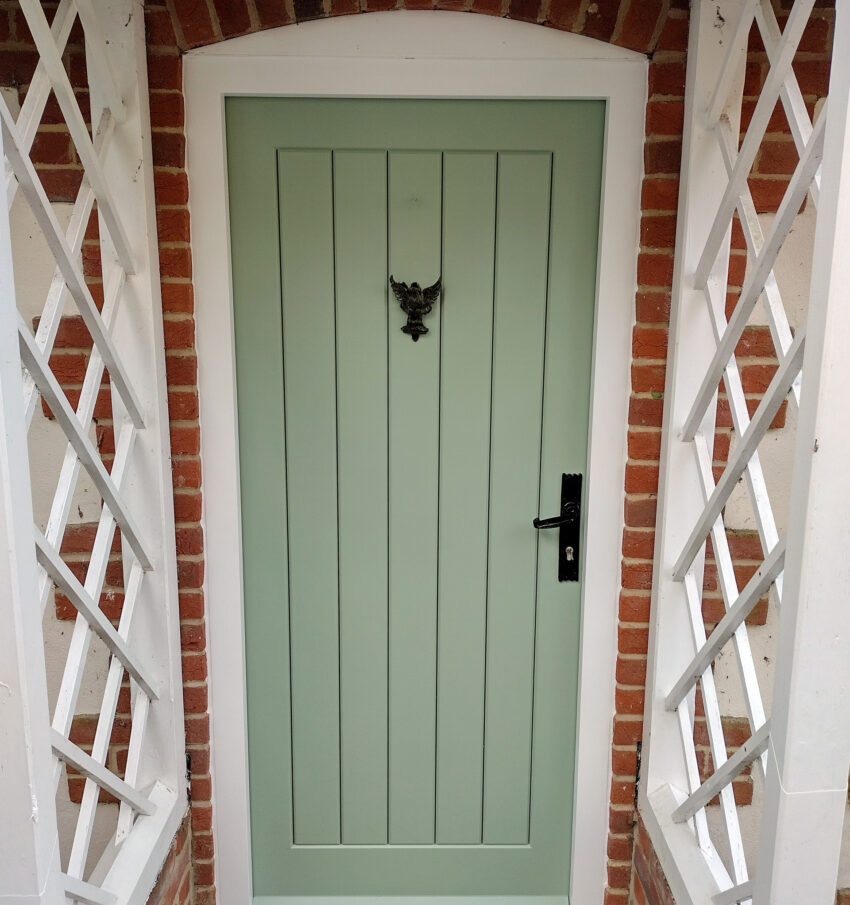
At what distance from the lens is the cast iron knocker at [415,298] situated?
178cm

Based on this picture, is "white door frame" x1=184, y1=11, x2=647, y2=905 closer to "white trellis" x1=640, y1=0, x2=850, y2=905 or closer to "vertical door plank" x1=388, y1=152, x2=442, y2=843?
"white trellis" x1=640, y1=0, x2=850, y2=905

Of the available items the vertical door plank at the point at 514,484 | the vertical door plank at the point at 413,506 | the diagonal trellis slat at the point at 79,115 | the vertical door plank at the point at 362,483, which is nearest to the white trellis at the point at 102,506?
the diagonal trellis slat at the point at 79,115

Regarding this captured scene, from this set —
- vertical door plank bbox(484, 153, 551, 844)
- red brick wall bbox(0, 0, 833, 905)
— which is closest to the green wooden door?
vertical door plank bbox(484, 153, 551, 844)

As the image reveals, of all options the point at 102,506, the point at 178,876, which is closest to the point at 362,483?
the point at 102,506

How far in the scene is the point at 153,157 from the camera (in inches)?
67.2

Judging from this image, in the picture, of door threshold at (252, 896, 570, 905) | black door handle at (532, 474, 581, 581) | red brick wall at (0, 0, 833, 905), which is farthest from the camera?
door threshold at (252, 896, 570, 905)

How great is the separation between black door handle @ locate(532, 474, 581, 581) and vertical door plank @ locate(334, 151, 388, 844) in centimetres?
45

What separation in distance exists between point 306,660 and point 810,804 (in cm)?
124

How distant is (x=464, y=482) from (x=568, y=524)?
11.6 inches

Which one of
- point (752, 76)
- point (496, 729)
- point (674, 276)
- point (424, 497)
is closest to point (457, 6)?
point (752, 76)

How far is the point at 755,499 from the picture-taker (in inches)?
57.6

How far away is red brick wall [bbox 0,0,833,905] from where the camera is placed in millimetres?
1639

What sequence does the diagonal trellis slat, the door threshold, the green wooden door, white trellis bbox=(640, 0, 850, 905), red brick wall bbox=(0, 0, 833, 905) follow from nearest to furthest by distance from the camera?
white trellis bbox=(640, 0, 850, 905), the diagonal trellis slat, red brick wall bbox=(0, 0, 833, 905), the green wooden door, the door threshold

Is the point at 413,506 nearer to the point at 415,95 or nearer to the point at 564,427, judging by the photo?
the point at 564,427
